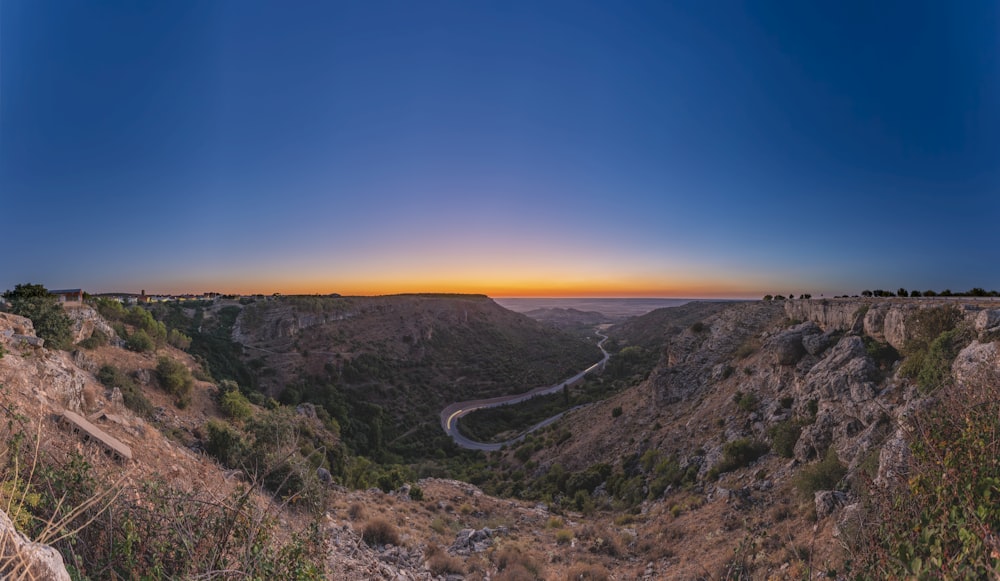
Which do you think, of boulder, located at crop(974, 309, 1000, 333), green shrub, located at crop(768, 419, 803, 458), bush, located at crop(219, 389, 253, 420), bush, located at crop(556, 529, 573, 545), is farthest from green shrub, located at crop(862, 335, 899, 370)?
bush, located at crop(219, 389, 253, 420)

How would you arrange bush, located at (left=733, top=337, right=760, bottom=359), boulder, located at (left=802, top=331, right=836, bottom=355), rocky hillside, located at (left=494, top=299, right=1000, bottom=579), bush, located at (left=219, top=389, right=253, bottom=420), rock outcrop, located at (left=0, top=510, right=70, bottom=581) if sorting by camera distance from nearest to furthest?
rock outcrop, located at (left=0, top=510, right=70, bottom=581)
rocky hillside, located at (left=494, top=299, right=1000, bottom=579)
boulder, located at (left=802, top=331, right=836, bottom=355)
bush, located at (left=219, top=389, right=253, bottom=420)
bush, located at (left=733, top=337, right=760, bottom=359)

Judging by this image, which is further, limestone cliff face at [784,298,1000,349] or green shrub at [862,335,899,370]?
green shrub at [862,335,899,370]

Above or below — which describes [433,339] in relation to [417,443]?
above

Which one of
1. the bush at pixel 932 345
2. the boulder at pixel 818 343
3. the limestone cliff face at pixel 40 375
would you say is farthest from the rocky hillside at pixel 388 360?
the bush at pixel 932 345

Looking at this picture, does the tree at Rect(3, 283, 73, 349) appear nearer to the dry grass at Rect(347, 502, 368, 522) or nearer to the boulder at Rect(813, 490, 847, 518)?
the dry grass at Rect(347, 502, 368, 522)

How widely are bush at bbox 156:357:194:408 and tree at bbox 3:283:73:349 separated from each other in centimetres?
314

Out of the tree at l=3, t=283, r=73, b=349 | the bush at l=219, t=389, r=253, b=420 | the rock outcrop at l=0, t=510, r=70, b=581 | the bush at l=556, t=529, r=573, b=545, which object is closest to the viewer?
the rock outcrop at l=0, t=510, r=70, b=581

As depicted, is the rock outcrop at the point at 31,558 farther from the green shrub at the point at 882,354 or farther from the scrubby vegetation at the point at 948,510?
the green shrub at the point at 882,354

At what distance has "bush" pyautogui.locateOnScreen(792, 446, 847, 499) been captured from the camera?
9188 millimetres

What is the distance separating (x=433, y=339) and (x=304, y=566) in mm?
64091

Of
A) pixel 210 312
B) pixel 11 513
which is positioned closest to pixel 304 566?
pixel 11 513

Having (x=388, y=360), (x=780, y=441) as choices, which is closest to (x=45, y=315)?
(x=780, y=441)

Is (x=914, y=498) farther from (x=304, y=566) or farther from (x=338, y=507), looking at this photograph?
(x=338, y=507)

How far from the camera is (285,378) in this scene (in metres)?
41.5
